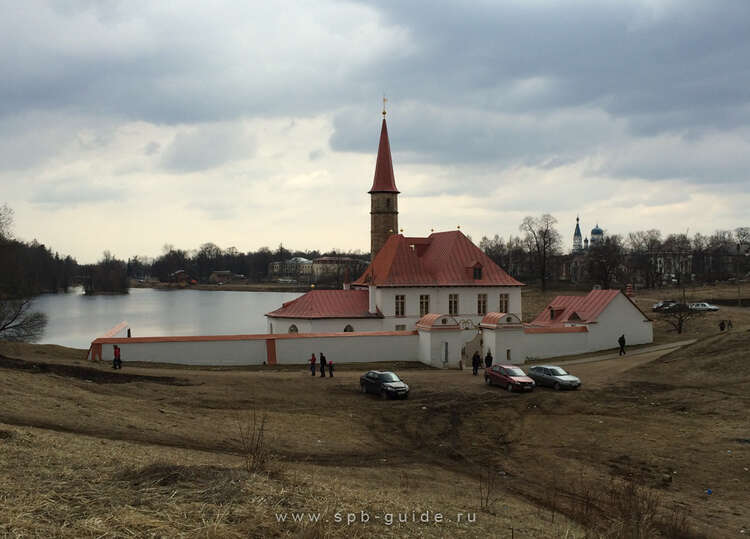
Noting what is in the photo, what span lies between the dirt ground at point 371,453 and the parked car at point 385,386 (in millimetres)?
522

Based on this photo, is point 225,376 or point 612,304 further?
point 612,304

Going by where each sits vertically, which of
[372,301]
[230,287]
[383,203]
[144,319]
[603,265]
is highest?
[383,203]

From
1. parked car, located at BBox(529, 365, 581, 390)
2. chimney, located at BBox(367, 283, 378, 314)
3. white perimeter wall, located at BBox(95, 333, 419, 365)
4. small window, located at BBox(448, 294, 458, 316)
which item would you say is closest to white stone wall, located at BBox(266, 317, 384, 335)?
chimney, located at BBox(367, 283, 378, 314)

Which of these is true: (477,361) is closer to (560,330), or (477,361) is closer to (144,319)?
(560,330)

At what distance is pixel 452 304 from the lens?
47.1 m

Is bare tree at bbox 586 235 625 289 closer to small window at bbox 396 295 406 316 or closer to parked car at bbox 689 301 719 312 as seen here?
parked car at bbox 689 301 719 312

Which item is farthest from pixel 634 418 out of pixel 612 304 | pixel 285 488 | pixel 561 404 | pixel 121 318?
pixel 121 318

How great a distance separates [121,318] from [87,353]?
46561mm

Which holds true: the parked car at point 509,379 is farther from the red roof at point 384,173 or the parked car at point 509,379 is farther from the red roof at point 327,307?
the red roof at point 384,173

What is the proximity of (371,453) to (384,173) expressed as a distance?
41672 mm

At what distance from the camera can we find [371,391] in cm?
2578

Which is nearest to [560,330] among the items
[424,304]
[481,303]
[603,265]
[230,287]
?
[481,303]

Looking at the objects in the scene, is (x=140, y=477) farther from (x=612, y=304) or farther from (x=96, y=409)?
(x=612, y=304)

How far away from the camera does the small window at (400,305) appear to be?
45.5 metres
